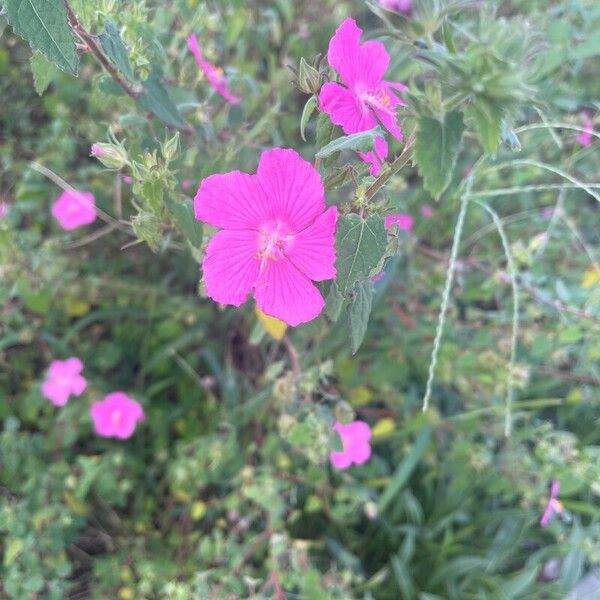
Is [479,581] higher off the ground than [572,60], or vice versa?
[572,60]

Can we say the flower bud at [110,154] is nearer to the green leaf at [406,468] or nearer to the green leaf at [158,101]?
the green leaf at [158,101]

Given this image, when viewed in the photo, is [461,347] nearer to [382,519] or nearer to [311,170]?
[382,519]

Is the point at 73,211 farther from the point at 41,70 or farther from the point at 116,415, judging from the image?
the point at 41,70

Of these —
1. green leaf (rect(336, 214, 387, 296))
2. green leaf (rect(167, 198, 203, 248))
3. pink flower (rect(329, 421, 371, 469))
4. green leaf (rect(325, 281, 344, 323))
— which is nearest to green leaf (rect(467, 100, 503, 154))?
green leaf (rect(336, 214, 387, 296))

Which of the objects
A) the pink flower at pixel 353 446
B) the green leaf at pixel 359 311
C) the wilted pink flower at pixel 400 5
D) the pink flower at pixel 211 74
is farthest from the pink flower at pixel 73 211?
the wilted pink flower at pixel 400 5

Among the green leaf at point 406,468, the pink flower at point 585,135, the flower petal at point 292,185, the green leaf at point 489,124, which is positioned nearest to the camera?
the green leaf at point 489,124

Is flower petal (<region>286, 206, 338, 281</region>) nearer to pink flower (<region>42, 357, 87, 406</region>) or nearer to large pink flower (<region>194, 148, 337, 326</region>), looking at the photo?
large pink flower (<region>194, 148, 337, 326</region>)

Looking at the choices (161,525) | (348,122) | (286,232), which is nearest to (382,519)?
(161,525)
